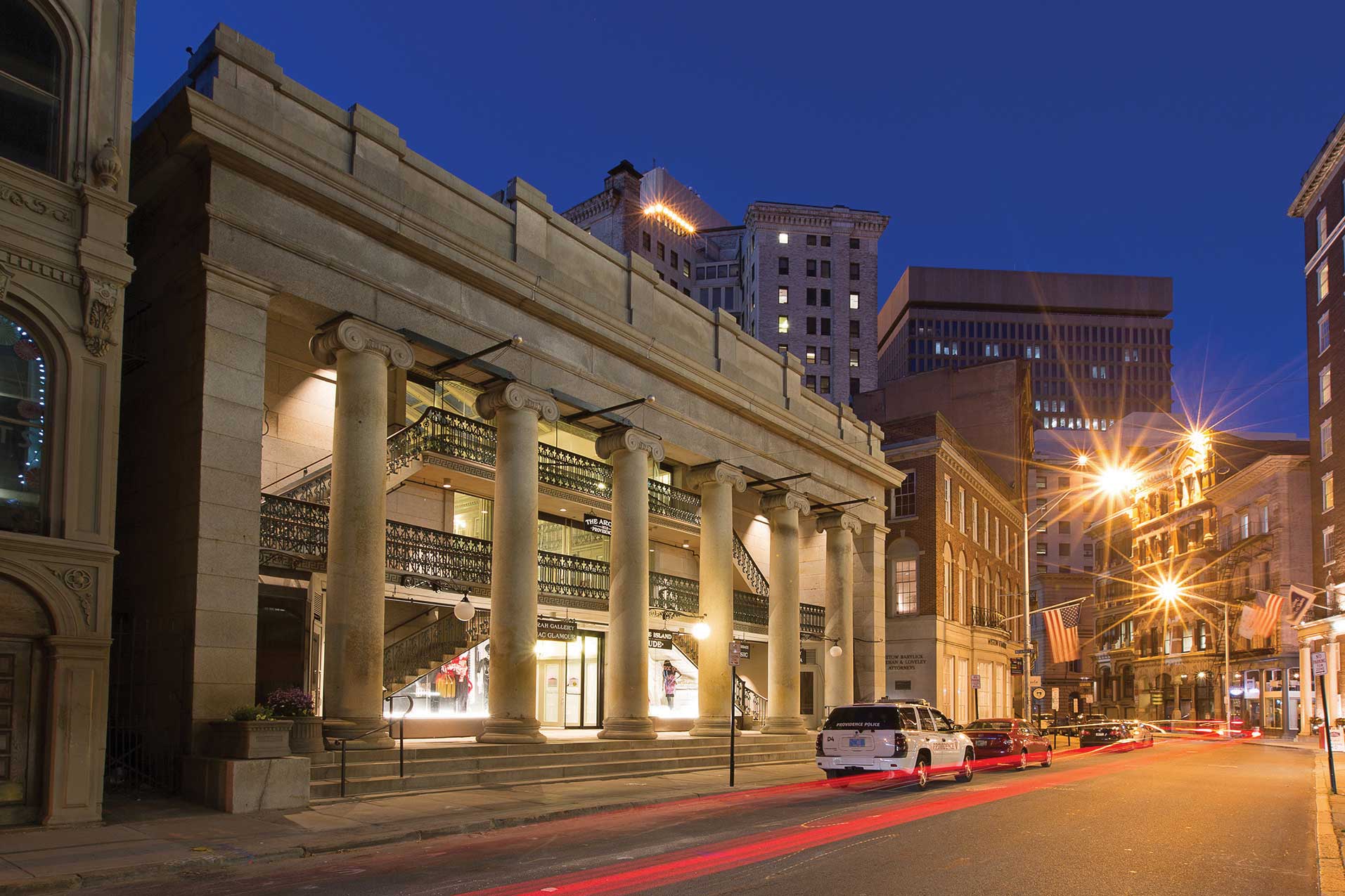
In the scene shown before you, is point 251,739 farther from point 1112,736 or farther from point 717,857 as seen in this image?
point 1112,736

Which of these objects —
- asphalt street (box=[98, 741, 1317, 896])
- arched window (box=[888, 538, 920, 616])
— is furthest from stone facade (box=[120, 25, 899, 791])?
arched window (box=[888, 538, 920, 616])

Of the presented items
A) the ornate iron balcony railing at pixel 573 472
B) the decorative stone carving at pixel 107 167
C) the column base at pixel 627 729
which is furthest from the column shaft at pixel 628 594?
the decorative stone carving at pixel 107 167

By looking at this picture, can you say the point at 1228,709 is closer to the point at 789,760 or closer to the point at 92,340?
the point at 789,760

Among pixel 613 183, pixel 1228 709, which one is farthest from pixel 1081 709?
pixel 613 183

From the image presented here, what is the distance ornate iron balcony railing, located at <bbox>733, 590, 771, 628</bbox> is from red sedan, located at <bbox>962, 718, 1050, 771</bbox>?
763 cm

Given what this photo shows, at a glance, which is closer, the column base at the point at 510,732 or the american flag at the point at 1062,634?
the column base at the point at 510,732

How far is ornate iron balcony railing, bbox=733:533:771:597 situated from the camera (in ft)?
124

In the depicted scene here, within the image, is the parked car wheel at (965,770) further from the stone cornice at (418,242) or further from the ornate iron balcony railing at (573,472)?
the ornate iron balcony railing at (573,472)

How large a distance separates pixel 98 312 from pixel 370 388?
5171 mm

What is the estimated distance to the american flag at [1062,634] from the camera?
42.2 metres

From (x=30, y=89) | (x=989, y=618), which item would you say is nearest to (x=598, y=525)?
(x=30, y=89)

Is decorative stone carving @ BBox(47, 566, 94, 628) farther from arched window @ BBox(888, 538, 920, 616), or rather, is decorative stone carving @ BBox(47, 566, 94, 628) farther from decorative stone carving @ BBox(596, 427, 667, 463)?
arched window @ BBox(888, 538, 920, 616)

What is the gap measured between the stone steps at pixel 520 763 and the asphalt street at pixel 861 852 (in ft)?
10.6

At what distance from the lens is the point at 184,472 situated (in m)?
17.5
